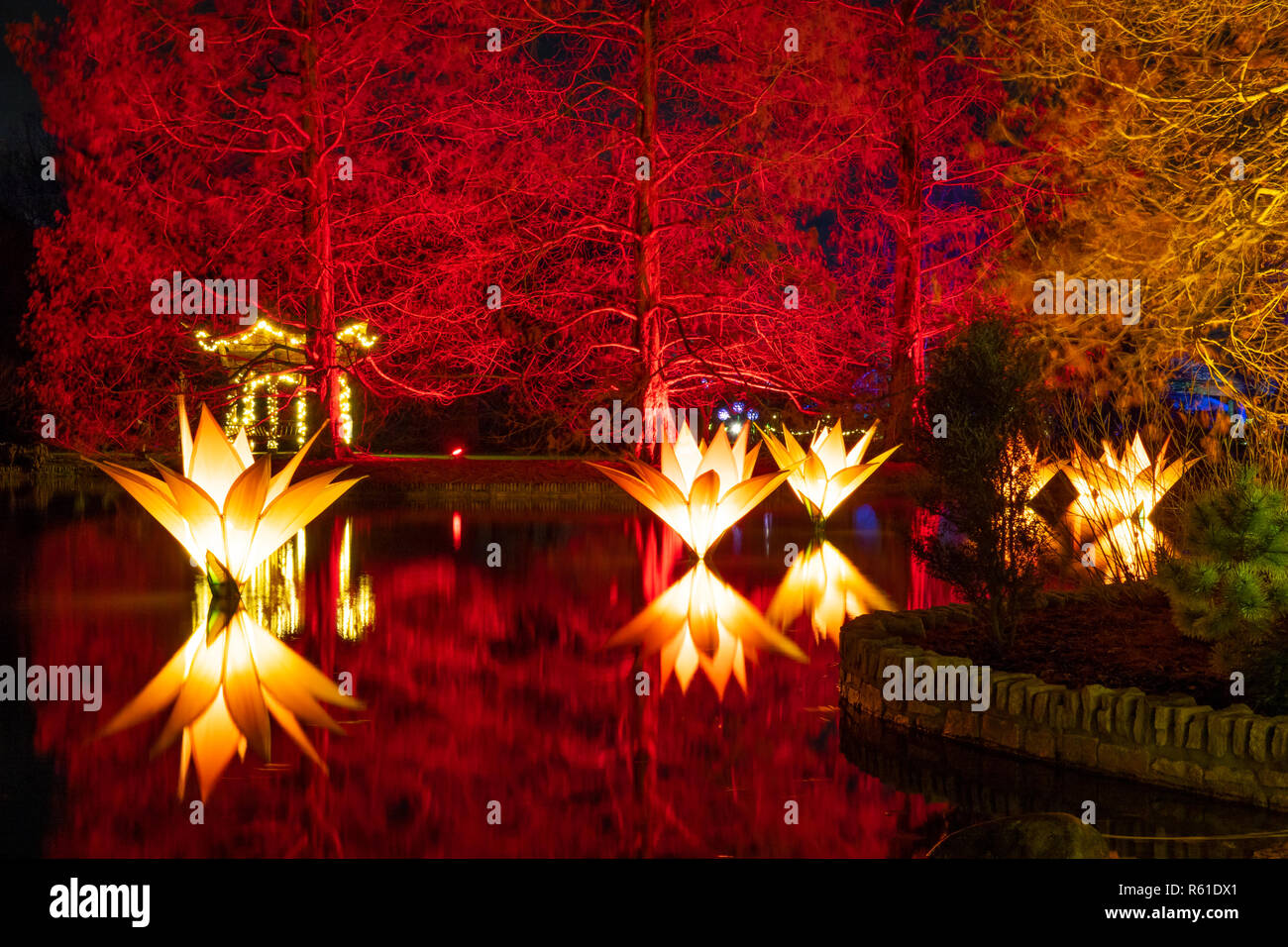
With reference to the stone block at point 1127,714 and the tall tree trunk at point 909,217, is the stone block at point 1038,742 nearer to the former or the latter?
the stone block at point 1127,714

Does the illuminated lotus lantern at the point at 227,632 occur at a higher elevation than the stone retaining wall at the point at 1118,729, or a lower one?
higher

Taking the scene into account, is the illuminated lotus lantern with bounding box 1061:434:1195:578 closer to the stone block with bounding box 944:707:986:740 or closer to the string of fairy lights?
the stone block with bounding box 944:707:986:740

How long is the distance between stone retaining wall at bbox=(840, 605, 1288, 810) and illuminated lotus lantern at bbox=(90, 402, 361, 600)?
5.00 m

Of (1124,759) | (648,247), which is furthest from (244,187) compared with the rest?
(1124,759)

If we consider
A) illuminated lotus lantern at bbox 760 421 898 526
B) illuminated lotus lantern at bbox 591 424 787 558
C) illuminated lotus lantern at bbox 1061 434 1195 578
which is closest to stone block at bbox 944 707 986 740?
illuminated lotus lantern at bbox 1061 434 1195 578

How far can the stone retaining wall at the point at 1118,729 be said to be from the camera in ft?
17.9

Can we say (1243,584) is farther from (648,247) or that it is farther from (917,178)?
(917,178)

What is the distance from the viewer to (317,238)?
2128 centimetres

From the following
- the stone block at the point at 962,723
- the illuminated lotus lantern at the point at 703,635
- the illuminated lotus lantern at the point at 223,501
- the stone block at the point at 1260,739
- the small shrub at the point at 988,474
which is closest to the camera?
the stone block at the point at 1260,739

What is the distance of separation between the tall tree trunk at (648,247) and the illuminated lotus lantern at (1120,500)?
31.2 feet

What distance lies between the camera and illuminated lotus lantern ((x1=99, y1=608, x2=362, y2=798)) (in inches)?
238

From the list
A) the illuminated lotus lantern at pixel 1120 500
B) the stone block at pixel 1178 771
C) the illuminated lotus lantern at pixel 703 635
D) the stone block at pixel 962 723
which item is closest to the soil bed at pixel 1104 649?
the stone block at pixel 962 723

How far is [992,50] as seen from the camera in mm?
15938

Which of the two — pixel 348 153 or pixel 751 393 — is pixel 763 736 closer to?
pixel 751 393
